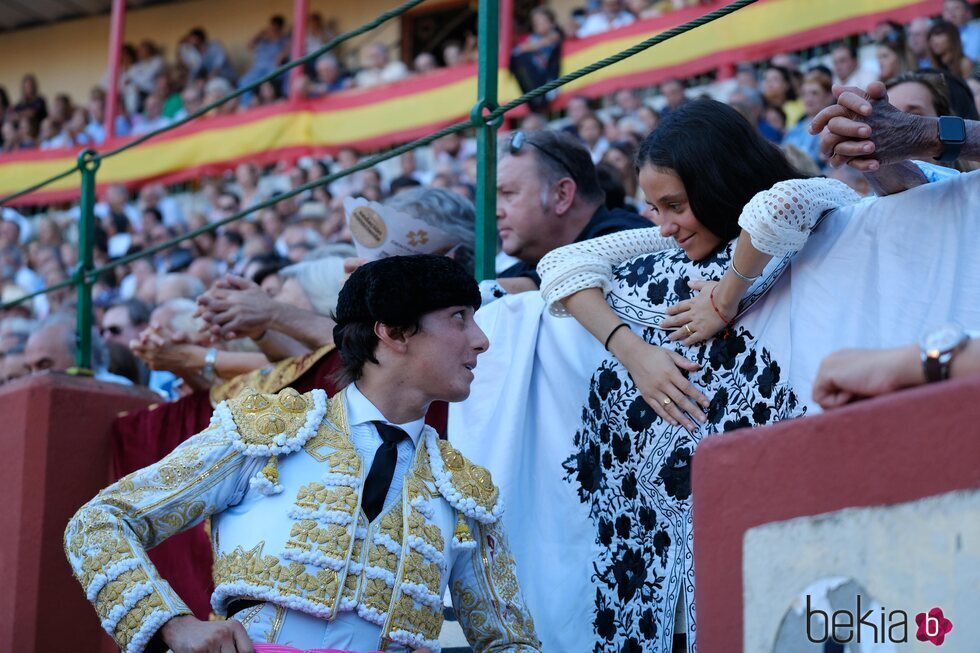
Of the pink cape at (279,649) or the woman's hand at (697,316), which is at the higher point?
the woman's hand at (697,316)

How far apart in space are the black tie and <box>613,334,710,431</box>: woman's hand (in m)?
0.51

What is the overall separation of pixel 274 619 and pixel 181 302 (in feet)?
9.15

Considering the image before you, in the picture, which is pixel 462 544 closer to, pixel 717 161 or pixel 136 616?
pixel 136 616

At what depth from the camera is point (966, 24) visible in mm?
7918

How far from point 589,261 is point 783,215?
2.00ft

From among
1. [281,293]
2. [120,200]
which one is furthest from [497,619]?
[120,200]

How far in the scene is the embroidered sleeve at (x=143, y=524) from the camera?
263cm

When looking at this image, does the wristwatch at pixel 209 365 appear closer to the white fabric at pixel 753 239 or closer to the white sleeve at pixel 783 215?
the white fabric at pixel 753 239

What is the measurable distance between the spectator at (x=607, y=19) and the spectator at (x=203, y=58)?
537cm

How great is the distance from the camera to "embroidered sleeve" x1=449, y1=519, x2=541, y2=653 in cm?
294

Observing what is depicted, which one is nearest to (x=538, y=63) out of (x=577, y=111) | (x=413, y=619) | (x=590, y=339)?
(x=577, y=111)

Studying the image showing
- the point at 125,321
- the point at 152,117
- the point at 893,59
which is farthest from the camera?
the point at 152,117

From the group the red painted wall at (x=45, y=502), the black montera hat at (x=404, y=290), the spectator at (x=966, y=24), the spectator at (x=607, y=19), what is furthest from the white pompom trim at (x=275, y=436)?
the spectator at (x=607, y=19)

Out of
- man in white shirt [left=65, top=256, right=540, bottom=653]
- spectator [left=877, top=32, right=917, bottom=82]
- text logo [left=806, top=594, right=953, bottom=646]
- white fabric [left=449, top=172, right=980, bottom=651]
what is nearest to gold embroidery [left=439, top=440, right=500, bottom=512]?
man in white shirt [left=65, top=256, right=540, bottom=653]
